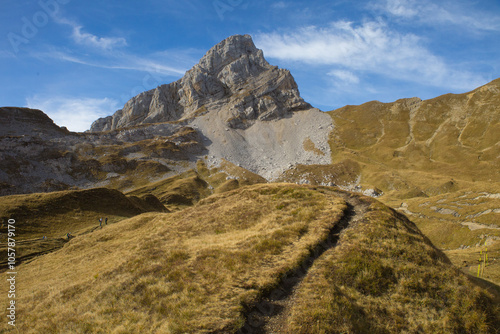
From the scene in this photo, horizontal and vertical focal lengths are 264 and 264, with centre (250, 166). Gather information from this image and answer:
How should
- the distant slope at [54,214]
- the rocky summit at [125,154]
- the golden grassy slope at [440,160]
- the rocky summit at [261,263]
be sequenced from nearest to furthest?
1. the rocky summit at [261,263]
2. the distant slope at [54,214]
3. the golden grassy slope at [440,160]
4. the rocky summit at [125,154]

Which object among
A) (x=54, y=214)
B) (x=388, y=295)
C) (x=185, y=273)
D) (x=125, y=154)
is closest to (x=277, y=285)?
(x=185, y=273)

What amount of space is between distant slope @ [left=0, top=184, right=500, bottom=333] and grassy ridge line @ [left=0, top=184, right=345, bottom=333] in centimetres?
9

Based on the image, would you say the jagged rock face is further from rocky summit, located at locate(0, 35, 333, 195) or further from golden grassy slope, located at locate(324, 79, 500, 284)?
golden grassy slope, located at locate(324, 79, 500, 284)

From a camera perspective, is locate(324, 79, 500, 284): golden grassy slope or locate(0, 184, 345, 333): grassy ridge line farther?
locate(324, 79, 500, 284): golden grassy slope

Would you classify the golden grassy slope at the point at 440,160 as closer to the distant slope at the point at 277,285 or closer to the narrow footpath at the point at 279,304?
the distant slope at the point at 277,285

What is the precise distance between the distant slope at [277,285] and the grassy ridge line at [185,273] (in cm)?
9

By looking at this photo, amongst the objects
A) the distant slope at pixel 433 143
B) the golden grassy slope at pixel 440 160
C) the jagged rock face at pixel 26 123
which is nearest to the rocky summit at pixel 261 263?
the golden grassy slope at pixel 440 160

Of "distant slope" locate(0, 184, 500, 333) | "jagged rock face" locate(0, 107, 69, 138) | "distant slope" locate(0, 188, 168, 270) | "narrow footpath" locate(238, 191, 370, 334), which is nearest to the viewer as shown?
"narrow footpath" locate(238, 191, 370, 334)

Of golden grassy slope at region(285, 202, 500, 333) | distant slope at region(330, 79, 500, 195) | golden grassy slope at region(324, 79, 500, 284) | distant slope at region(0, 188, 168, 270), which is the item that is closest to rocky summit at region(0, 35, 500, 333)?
golden grassy slope at region(285, 202, 500, 333)

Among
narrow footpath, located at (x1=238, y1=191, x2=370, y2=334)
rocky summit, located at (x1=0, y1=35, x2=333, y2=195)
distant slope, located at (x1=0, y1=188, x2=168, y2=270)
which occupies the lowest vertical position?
distant slope, located at (x1=0, y1=188, x2=168, y2=270)

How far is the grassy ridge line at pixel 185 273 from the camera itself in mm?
14906

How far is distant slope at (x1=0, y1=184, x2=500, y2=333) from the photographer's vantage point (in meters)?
14.6

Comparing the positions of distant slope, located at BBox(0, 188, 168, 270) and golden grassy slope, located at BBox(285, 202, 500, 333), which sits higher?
golden grassy slope, located at BBox(285, 202, 500, 333)

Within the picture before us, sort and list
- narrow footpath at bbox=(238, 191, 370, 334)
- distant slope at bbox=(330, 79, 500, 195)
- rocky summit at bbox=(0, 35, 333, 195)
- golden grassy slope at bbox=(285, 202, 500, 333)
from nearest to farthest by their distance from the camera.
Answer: narrow footpath at bbox=(238, 191, 370, 334) < golden grassy slope at bbox=(285, 202, 500, 333) < distant slope at bbox=(330, 79, 500, 195) < rocky summit at bbox=(0, 35, 333, 195)
